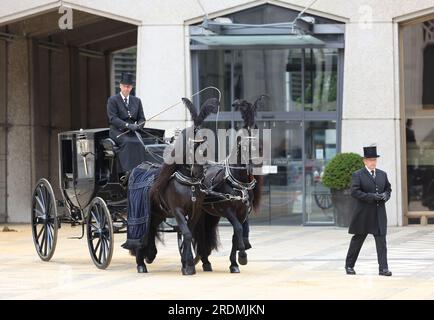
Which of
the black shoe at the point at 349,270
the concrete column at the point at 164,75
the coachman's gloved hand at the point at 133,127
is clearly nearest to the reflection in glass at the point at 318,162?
the concrete column at the point at 164,75

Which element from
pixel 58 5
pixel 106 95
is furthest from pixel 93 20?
pixel 106 95

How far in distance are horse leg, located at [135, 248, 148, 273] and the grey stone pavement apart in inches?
6.5

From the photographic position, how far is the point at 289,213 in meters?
24.3

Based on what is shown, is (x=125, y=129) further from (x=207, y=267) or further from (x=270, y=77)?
(x=270, y=77)

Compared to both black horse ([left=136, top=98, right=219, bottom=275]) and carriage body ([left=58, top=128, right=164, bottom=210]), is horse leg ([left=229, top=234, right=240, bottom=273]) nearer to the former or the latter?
black horse ([left=136, top=98, right=219, bottom=275])

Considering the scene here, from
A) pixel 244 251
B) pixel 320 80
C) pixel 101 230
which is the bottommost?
pixel 244 251

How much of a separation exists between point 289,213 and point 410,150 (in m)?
2.99

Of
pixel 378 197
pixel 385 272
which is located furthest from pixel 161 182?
pixel 385 272

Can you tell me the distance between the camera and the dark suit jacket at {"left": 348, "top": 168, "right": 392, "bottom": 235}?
47.2 ft

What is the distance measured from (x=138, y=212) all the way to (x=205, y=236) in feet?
3.31

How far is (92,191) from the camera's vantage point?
15789 millimetres

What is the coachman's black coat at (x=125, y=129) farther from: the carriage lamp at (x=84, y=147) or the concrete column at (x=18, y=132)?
the concrete column at (x=18, y=132)
